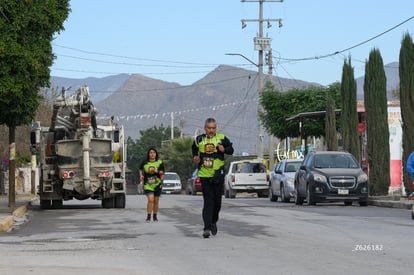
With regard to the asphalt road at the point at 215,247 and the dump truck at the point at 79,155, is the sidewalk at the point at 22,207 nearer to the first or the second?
the asphalt road at the point at 215,247

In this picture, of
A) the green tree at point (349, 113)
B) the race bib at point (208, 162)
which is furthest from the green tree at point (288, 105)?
the race bib at point (208, 162)

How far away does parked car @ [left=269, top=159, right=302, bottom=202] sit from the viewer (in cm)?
3512

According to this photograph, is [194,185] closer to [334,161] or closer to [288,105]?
[288,105]

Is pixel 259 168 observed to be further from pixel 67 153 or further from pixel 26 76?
pixel 26 76

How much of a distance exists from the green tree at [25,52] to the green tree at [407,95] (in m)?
11.8

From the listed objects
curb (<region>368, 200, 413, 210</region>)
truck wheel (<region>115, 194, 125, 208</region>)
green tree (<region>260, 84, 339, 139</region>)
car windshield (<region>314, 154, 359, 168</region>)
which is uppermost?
green tree (<region>260, 84, 339, 139</region>)

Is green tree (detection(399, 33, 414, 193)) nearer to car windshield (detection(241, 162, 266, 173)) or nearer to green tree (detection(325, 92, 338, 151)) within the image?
green tree (detection(325, 92, 338, 151))

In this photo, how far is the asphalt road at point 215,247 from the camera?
11.1 metres

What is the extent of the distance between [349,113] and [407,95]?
7.47 meters

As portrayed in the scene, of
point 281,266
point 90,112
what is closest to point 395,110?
point 90,112

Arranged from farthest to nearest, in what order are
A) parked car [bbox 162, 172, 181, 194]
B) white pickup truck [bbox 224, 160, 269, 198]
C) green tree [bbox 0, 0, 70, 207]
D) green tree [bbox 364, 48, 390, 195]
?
1. parked car [bbox 162, 172, 181, 194]
2. white pickup truck [bbox 224, 160, 269, 198]
3. green tree [bbox 364, 48, 390, 195]
4. green tree [bbox 0, 0, 70, 207]

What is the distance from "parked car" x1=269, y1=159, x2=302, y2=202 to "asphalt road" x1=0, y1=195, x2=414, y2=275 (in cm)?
1413

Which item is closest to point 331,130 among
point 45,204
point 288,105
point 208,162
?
point 288,105

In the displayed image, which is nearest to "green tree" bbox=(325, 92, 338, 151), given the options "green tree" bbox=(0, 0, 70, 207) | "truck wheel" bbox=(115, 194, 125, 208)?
"truck wheel" bbox=(115, 194, 125, 208)
